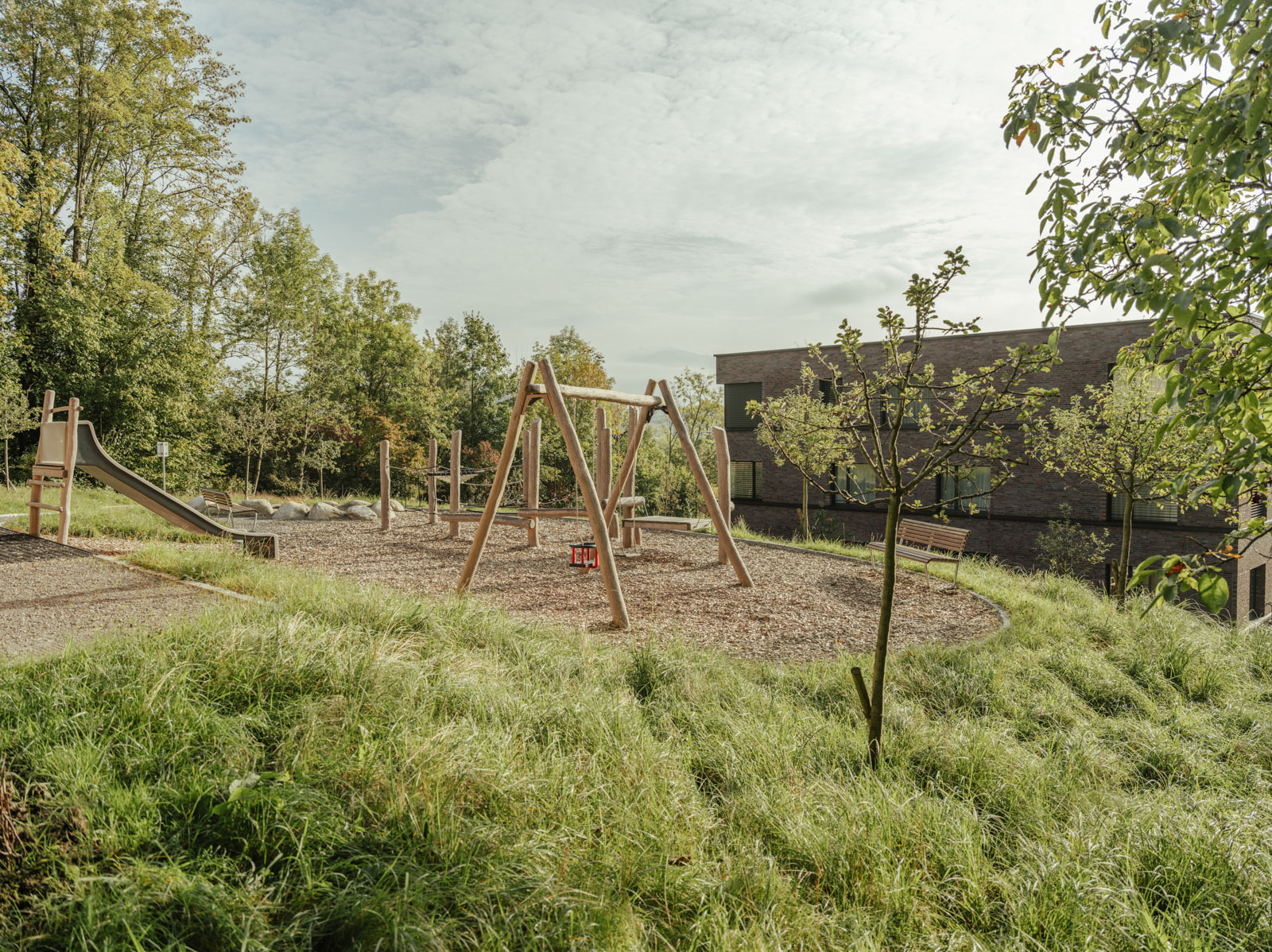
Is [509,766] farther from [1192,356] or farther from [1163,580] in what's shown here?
[1192,356]

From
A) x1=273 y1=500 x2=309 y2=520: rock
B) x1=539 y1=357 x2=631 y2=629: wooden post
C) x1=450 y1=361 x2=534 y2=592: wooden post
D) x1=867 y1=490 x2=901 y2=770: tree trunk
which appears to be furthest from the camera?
x1=273 y1=500 x2=309 y2=520: rock

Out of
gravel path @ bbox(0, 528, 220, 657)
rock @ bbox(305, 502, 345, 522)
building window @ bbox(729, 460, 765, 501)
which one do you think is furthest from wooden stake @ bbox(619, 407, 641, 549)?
building window @ bbox(729, 460, 765, 501)

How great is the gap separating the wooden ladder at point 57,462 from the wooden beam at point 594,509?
7.29m

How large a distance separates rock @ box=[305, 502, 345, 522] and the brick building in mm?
12171

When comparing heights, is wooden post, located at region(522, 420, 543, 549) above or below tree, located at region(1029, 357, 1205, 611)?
below

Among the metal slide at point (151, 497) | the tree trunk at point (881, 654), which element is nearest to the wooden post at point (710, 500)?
the tree trunk at point (881, 654)

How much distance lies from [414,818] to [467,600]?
3696mm

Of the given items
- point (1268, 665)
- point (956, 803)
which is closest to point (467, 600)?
point (956, 803)

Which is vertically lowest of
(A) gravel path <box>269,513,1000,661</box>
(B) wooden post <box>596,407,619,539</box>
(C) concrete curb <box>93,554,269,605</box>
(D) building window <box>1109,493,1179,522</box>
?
(A) gravel path <box>269,513,1000,661</box>

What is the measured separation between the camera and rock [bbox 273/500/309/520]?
1870 cm

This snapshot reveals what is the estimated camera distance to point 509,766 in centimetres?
300

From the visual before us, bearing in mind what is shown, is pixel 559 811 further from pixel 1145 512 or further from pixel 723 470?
pixel 1145 512

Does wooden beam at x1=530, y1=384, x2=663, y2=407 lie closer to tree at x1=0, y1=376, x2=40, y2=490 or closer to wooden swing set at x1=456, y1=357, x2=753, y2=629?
wooden swing set at x1=456, y1=357, x2=753, y2=629

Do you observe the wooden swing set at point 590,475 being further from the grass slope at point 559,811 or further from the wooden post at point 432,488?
the wooden post at point 432,488
